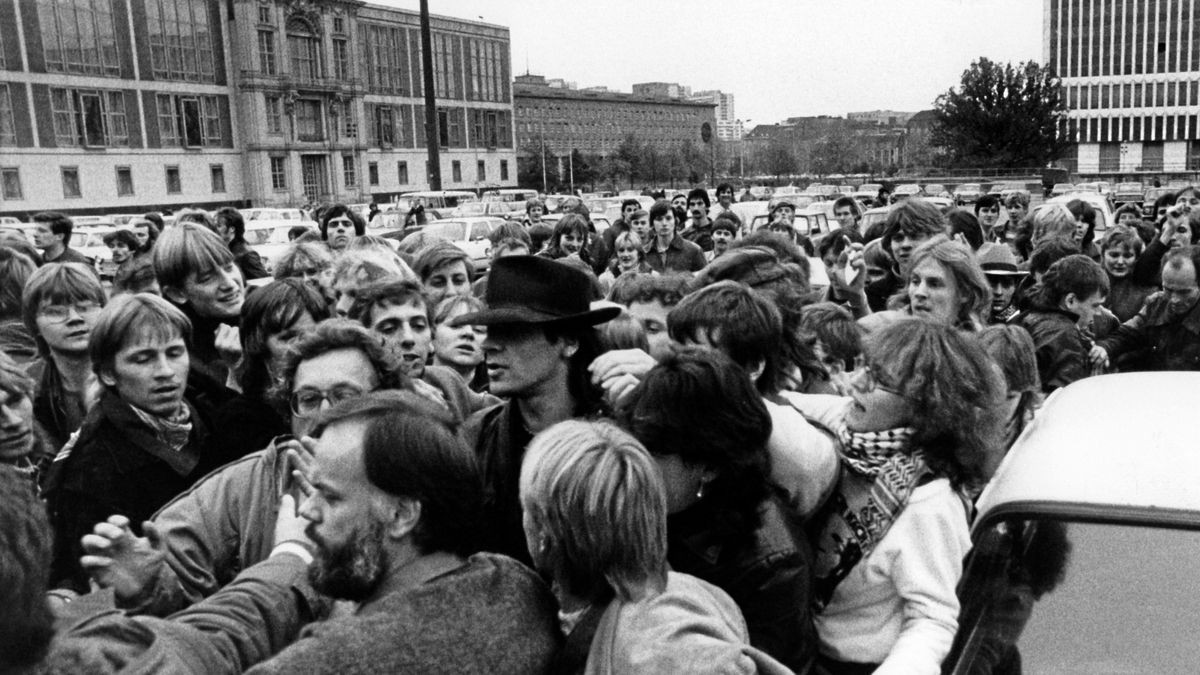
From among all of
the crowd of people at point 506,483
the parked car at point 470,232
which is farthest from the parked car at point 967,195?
the crowd of people at point 506,483

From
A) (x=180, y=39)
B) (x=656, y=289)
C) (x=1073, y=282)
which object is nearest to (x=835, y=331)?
(x=656, y=289)

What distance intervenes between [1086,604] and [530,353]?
5.12ft

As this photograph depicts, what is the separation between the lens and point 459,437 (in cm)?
208

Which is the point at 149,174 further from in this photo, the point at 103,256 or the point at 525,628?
the point at 525,628

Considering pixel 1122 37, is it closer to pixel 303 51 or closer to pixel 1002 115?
pixel 1002 115

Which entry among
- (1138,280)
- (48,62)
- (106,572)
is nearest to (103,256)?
(1138,280)

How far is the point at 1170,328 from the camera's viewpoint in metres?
6.22

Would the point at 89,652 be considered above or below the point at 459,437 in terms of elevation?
below

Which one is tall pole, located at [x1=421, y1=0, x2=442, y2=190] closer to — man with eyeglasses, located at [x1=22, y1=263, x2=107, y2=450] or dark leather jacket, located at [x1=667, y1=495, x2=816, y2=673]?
man with eyeglasses, located at [x1=22, y1=263, x2=107, y2=450]

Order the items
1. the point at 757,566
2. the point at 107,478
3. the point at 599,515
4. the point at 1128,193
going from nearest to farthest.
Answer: the point at 599,515 < the point at 757,566 < the point at 107,478 < the point at 1128,193

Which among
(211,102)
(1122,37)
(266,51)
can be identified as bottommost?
(211,102)

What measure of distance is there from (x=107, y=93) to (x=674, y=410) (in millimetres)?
62110

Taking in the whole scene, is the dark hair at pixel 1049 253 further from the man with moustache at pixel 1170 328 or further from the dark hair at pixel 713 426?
the dark hair at pixel 713 426

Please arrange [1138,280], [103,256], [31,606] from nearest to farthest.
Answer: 1. [31,606]
2. [1138,280]
3. [103,256]
